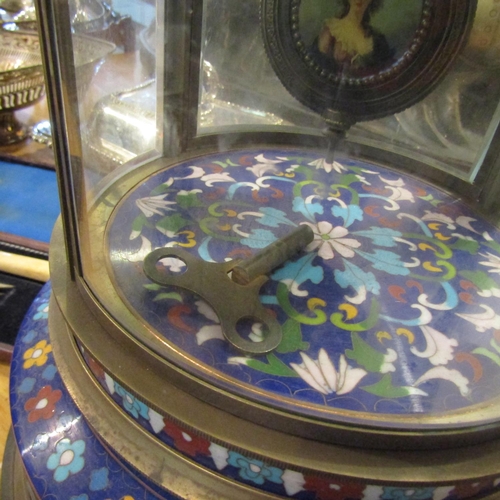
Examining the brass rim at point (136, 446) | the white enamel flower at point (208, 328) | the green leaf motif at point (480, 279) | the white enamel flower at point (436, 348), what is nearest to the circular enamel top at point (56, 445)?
the brass rim at point (136, 446)

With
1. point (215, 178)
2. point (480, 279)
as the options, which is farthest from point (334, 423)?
point (215, 178)

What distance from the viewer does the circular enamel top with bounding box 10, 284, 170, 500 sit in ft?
1.40

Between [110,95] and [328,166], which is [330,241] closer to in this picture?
[328,166]

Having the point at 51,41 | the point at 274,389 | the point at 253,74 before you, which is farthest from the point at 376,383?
the point at 253,74

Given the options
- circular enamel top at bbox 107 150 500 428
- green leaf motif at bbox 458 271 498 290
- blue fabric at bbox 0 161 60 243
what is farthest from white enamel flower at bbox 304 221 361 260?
blue fabric at bbox 0 161 60 243

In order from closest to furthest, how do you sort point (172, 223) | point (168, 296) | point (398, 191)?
point (168, 296) → point (172, 223) → point (398, 191)

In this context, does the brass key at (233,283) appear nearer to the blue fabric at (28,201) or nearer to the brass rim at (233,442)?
the brass rim at (233,442)

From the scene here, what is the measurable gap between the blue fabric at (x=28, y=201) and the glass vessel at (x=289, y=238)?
1.07ft

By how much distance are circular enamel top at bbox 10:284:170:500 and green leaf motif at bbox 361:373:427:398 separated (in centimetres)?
19

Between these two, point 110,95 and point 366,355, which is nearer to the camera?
point 366,355

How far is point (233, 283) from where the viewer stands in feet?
1.45

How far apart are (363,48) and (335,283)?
0.22 metres

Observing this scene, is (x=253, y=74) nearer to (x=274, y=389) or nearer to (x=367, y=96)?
(x=367, y=96)

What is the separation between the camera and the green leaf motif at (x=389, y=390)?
37 centimetres
